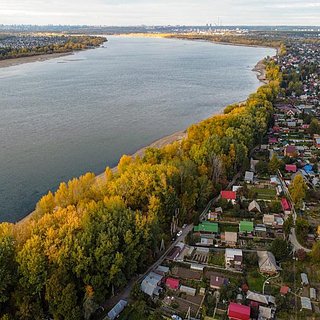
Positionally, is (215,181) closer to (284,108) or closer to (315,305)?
(315,305)

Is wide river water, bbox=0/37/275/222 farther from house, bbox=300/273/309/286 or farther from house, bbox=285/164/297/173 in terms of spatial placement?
house, bbox=300/273/309/286

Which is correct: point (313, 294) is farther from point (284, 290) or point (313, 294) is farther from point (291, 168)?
point (291, 168)

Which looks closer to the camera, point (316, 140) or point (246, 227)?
point (246, 227)

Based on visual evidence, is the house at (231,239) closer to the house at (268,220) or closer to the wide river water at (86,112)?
the house at (268,220)

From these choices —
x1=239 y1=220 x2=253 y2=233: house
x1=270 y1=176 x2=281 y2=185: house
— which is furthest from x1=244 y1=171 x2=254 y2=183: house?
x1=239 y1=220 x2=253 y2=233: house

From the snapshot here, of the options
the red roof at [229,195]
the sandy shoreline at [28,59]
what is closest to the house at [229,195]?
the red roof at [229,195]

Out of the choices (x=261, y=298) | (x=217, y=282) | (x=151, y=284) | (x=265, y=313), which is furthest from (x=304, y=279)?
(x=151, y=284)
